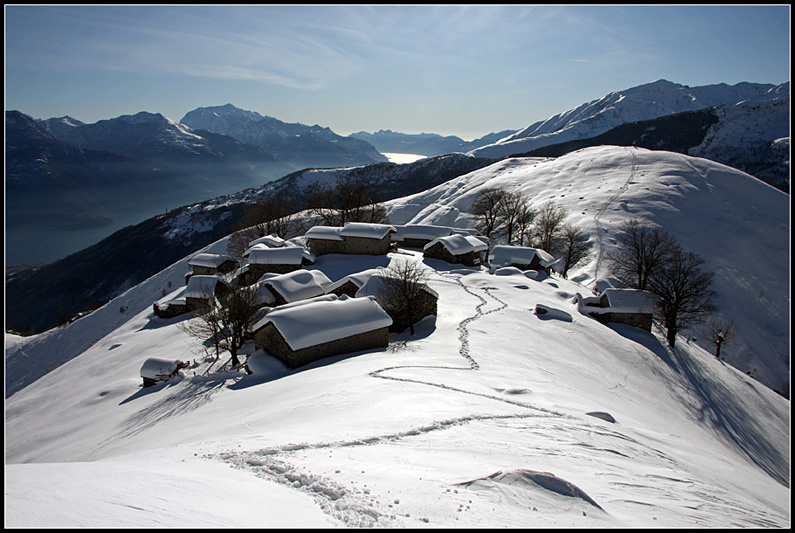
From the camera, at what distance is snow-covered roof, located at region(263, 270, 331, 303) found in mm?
27812

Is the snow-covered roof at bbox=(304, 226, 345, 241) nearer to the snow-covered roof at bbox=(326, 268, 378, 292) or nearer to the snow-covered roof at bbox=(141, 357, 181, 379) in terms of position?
the snow-covered roof at bbox=(326, 268, 378, 292)

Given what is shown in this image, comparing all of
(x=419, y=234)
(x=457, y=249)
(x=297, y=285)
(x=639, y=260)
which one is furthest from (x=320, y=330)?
(x=639, y=260)

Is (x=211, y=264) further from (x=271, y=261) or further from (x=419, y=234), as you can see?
(x=419, y=234)

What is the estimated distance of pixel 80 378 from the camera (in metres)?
26.2

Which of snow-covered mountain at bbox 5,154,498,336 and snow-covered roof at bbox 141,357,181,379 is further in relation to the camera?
snow-covered mountain at bbox 5,154,498,336

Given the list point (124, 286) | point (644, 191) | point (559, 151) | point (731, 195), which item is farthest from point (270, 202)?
point (559, 151)

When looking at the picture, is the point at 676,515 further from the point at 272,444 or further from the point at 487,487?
the point at 272,444

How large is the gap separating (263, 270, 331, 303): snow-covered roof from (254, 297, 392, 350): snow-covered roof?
24.1 feet

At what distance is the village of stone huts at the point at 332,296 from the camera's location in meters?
19.5

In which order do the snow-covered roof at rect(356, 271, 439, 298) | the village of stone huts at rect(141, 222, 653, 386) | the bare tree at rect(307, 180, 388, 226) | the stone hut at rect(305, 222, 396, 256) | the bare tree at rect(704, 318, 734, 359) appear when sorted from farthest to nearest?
the bare tree at rect(307, 180, 388, 226) → the stone hut at rect(305, 222, 396, 256) → the bare tree at rect(704, 318, 734, 359) → the snow-covered roof at rect(356, 271, 439, 298) → the village of stone huts at rect(141, 222, 653, 386)

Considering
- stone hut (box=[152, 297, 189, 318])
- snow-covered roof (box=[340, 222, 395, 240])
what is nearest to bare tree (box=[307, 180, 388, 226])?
Answer: snow-covered roof (box=[340, 222, 395, 240])

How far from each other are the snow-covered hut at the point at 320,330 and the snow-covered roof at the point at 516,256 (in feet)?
80.2

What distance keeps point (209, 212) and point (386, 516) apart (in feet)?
510

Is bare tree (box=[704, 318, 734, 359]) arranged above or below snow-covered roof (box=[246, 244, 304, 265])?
below
